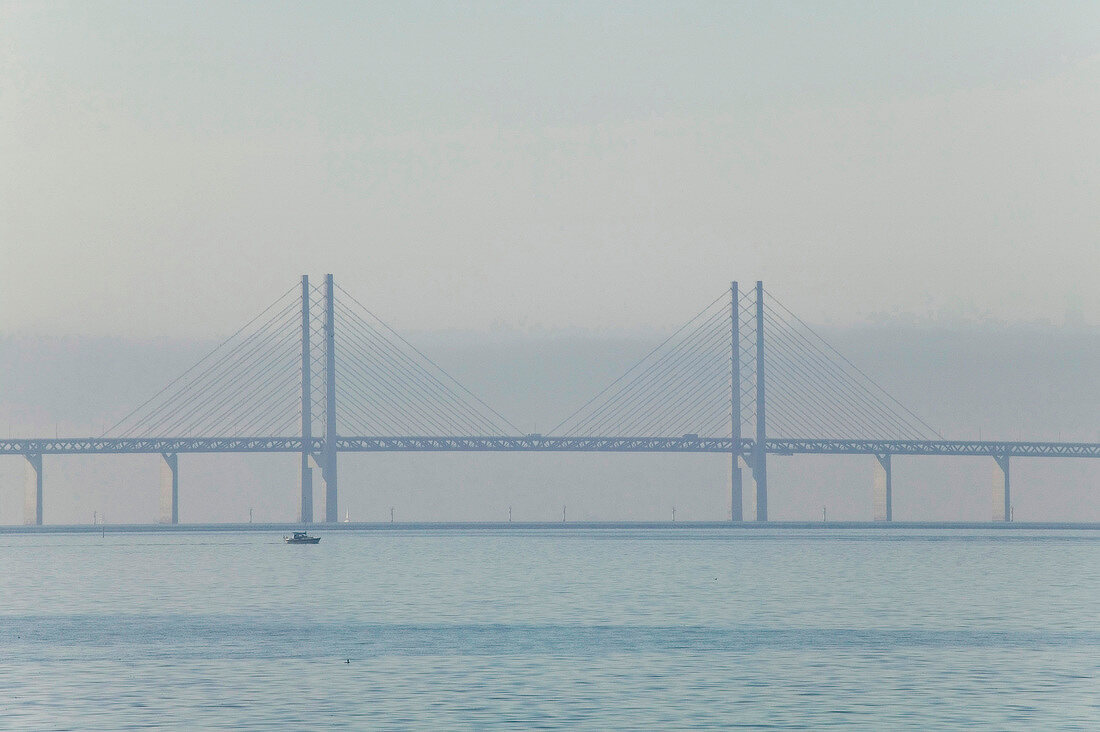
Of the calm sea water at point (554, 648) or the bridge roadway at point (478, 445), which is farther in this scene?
the bridge roadway at point (478, 445)

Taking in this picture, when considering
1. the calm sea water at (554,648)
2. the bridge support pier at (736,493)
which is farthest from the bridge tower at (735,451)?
the calm sea water at (554,648)

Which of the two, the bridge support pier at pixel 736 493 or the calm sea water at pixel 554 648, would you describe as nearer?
the calm sea water at pixel 554 648

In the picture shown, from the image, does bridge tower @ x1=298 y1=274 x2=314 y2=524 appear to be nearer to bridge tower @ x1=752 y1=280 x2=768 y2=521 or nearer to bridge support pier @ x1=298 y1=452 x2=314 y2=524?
bridge support pier @ x1=298 y1=452 x2=314 y2=524

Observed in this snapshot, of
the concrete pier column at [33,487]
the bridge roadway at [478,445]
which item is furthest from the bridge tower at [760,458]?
the concrete pier column at [33,487]

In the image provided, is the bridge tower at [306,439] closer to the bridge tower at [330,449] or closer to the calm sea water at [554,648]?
the bridge tower at [330,449]

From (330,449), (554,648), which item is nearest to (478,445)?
(330,449)

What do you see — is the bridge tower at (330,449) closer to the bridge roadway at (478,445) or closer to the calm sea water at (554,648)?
the bridge roadway at (478,445)

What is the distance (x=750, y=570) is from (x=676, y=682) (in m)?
48.5

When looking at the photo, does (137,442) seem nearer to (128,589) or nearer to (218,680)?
(128,589)

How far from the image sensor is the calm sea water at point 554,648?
30.2m

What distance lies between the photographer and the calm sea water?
30.2 m

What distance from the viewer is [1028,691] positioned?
108 ft

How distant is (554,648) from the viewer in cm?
4144

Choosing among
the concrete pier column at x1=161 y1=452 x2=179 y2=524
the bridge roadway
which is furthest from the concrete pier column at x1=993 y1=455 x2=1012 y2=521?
the concrete pier column at x1=161 y1=452 x2=179 y2=524
